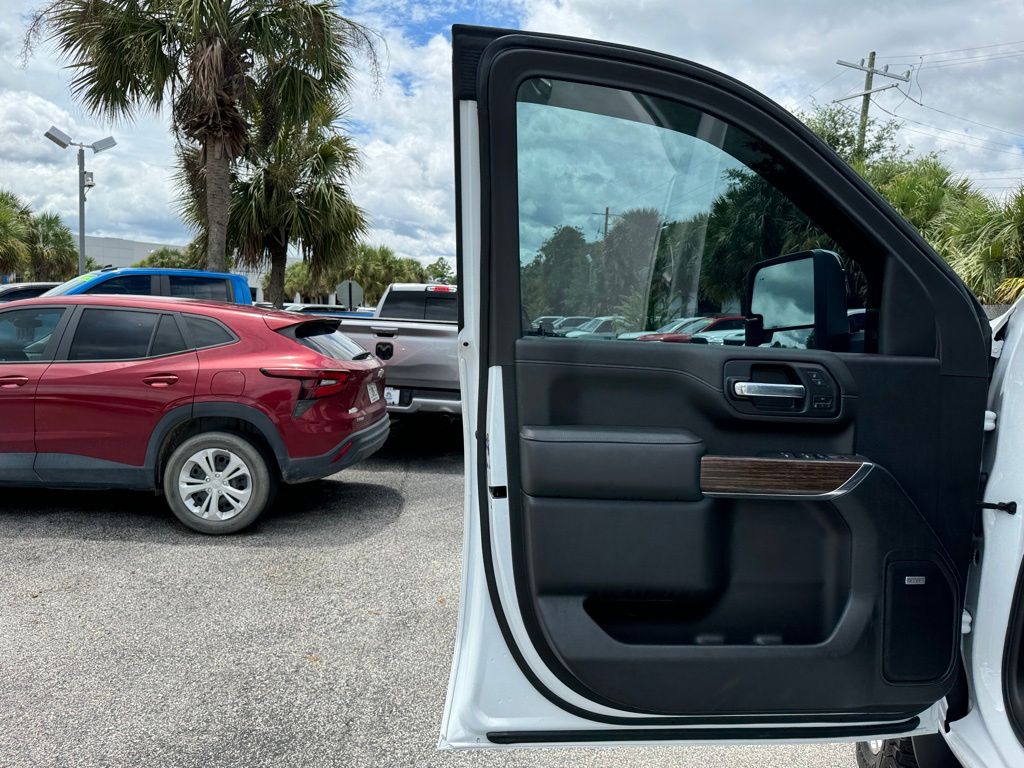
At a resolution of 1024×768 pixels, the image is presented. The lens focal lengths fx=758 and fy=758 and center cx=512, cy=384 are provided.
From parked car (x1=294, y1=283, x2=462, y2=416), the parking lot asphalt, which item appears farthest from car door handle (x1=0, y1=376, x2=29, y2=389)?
parked car (x1=294, y1=283, x2=462, y2=416)

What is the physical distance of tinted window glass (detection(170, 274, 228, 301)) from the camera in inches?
368

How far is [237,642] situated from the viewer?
3.40m

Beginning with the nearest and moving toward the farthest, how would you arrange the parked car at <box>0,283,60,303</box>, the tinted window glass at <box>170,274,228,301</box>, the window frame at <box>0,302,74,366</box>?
the window frame at <box>0,302,74,366</box> → the tinted window glass at <box>170,274,228,301</box> → the parked car at <box>0,283,60,303</box>

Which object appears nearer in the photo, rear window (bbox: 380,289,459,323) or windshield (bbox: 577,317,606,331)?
windshield (bbox: 577,317,606,331)

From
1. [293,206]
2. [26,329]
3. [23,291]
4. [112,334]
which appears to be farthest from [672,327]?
[293,206]

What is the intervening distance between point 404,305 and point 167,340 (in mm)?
4065

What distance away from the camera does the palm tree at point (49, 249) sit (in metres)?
38.4

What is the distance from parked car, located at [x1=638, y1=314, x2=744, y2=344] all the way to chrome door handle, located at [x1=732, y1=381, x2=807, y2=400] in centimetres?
17

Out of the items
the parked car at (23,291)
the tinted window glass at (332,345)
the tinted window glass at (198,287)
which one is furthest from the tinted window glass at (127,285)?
the tinted window glass at (332,345)

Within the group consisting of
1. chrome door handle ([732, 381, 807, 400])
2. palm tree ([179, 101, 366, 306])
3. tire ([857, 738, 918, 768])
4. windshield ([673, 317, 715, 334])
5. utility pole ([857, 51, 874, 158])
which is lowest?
tire ([857, 738, 918, 768])

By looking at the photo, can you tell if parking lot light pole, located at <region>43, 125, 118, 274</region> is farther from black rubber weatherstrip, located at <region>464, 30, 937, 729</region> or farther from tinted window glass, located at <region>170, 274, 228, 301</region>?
black rubber weatherstrip, located at <region>464, 30, 937, 729</region>

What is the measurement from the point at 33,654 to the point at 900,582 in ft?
11.1

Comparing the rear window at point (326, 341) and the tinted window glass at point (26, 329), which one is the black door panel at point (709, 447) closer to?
the rear window at point (326, 341)

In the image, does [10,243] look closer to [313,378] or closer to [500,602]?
[313,378]
